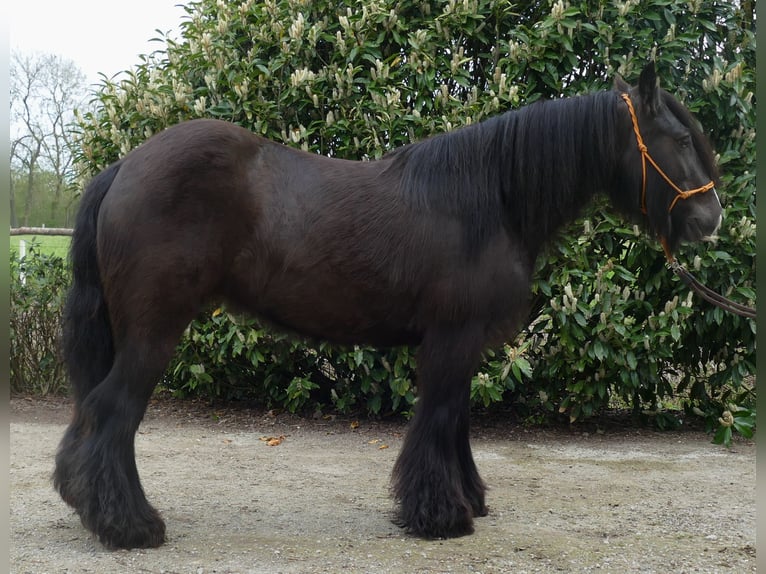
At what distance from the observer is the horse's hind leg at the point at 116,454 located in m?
3.35

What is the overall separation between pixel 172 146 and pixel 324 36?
108 inches

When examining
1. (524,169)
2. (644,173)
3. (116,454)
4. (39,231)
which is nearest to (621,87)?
(644,173)

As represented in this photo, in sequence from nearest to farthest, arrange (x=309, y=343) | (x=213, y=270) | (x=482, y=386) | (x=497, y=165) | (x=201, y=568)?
(x=201, y=568) < (x=213, y=270) < (x=497, y=165) < (x=309, y=343) < (x=482, y=386)

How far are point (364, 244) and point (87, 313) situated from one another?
1.48 m

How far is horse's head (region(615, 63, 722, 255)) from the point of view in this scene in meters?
3.56

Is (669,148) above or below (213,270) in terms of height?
above

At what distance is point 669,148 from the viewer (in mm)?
3594

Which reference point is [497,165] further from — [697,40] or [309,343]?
[697,40]

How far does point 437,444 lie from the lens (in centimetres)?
361

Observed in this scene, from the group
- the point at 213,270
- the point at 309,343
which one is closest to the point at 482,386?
the point at 309,343

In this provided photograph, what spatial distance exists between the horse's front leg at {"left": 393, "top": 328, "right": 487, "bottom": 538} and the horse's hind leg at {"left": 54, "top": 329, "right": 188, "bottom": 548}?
1280 millimetres

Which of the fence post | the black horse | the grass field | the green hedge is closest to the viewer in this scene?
the black horse

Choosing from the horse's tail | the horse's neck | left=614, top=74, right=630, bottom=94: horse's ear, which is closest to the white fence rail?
the horse's tail

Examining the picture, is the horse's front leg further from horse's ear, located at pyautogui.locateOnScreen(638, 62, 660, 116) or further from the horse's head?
horse's ear, located at pyautogui.locateOnScreen(638, 62, 660, 116)
